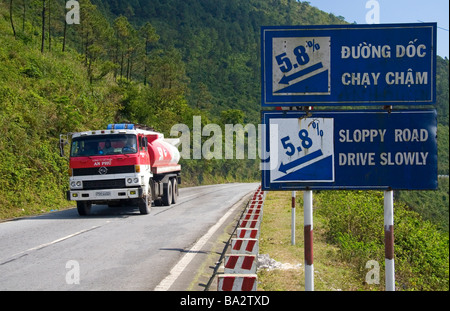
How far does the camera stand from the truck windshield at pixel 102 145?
15.0 meters

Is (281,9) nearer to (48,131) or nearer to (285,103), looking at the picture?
(48,131)

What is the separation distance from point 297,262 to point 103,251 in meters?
3.90

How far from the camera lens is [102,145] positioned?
49.6 feet

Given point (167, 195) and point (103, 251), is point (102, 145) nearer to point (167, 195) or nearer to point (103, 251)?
point (167, 195)

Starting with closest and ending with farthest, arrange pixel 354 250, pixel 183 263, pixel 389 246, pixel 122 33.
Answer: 1. pixel 389 246
2. pixel 183 263
3. pixel 354 250
4. pixel 122 33

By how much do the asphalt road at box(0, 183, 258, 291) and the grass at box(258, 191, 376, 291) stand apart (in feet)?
4.45

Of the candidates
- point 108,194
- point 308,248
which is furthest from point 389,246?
point 108,194

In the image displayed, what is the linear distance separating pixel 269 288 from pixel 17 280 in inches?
150

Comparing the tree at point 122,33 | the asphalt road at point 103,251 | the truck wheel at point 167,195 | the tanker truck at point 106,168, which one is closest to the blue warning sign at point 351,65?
the asphalt road at point 103,251

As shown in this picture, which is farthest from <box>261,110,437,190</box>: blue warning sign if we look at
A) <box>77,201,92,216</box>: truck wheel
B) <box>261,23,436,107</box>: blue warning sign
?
<box>77,201,92,216</box>: truck wheel

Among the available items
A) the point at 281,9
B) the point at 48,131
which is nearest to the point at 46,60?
the point at 48,131

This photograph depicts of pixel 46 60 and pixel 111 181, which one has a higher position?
pixel 46 60

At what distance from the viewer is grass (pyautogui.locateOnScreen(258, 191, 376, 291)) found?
7.27 meters

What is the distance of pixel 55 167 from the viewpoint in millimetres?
21297
